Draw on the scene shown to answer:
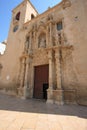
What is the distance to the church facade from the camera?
18.1ft

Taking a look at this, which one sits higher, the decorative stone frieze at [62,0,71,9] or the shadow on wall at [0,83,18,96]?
the decorative stone frieze at [62,0,71,9]

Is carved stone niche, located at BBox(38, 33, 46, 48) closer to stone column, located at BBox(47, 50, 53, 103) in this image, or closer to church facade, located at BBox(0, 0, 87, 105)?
church facade, located at BBox(0, 0, 87, 105)

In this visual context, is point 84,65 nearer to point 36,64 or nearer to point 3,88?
point 36,64

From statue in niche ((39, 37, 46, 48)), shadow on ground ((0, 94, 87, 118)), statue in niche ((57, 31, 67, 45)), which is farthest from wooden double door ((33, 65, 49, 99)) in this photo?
shadow on ground ((0, 94, 87, 118))

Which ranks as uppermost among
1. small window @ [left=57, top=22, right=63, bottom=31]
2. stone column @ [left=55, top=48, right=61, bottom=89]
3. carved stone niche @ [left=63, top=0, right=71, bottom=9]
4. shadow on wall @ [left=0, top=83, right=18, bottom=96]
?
carved stone niche @ [left=63, top=0, right=71, bottom=9]

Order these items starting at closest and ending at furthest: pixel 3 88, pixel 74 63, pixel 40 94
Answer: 1. pixel 74 63
2. pixel 40 94
3. pixel 3 88

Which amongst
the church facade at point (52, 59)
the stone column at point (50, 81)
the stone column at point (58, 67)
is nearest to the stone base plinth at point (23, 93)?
the church facade at point (52, 59)

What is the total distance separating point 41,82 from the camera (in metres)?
7.29

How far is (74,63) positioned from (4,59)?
8.22 meters

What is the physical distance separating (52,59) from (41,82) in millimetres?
2052

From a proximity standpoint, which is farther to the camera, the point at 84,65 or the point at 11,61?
the point at 11,61

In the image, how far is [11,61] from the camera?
9.72m

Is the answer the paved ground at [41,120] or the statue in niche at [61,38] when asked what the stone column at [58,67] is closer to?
the statue in niche at [61,38]

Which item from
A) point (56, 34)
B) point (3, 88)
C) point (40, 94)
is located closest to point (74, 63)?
point (56, 34)
